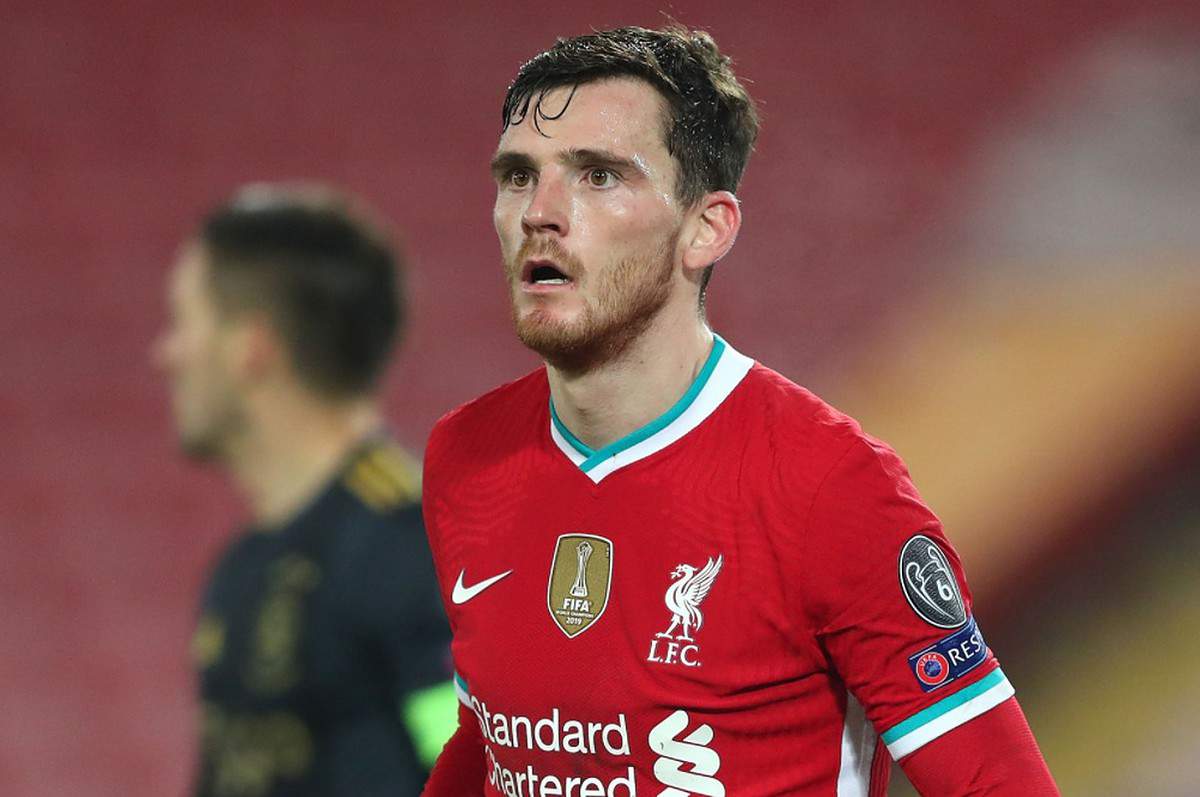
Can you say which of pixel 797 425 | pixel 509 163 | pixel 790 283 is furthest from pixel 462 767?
pixel 790 283

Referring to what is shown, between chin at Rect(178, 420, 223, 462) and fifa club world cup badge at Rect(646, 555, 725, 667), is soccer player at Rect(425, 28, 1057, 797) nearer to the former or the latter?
fifa club world cup badge at Rect(646, 555, 725, 667)

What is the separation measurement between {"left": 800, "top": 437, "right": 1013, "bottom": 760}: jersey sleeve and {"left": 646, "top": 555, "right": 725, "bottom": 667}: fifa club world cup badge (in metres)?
0.11

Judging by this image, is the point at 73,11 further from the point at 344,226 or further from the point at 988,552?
the point at 988,552

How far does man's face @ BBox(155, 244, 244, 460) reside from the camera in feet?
8.89

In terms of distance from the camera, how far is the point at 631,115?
5.35 feet

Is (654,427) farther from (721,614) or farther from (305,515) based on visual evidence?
(305,515)

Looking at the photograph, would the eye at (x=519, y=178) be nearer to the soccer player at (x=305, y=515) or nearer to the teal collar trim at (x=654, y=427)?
the teal collar trim at (x=654, y=427)

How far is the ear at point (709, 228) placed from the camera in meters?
1.67

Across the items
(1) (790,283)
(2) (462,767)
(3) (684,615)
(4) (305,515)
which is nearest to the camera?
(3) (684,615)

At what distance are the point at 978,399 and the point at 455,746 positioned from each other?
3.27 metres

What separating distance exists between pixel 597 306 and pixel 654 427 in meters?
0.16

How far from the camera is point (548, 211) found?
159cm

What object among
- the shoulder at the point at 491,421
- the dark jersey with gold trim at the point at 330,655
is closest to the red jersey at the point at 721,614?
the shoulder at the point at 491,421

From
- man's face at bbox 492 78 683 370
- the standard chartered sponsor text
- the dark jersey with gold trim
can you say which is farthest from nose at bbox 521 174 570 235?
the dark jersey with gold trim
